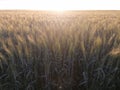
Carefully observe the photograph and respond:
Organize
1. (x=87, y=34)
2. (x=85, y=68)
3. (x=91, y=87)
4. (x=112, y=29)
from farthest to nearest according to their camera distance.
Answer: (x=112, y=29) → (x=87, y=34) → (x=85, y=68) → (x=91, y=87)

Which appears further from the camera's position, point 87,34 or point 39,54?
point 87,34

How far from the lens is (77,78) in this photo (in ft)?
6.51

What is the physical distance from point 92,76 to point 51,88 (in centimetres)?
37

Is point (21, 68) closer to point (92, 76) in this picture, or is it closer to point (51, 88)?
point (51, 88)

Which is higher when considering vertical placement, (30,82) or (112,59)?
(112,59)

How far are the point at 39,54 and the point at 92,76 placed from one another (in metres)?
0.51

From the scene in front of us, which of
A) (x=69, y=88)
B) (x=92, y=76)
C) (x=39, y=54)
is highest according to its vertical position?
(x=39, y=54)

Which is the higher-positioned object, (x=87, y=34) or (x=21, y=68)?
(x=87, y=34)

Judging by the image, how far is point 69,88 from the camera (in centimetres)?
192

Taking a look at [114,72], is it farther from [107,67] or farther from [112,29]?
[112,29]

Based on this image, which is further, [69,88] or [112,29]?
[112,29]

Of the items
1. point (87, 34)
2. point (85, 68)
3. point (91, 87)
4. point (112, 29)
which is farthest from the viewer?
point (112, 29)

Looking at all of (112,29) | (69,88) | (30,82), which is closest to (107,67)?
(69,88)

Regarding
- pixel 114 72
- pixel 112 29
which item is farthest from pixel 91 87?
pixel 112 29
